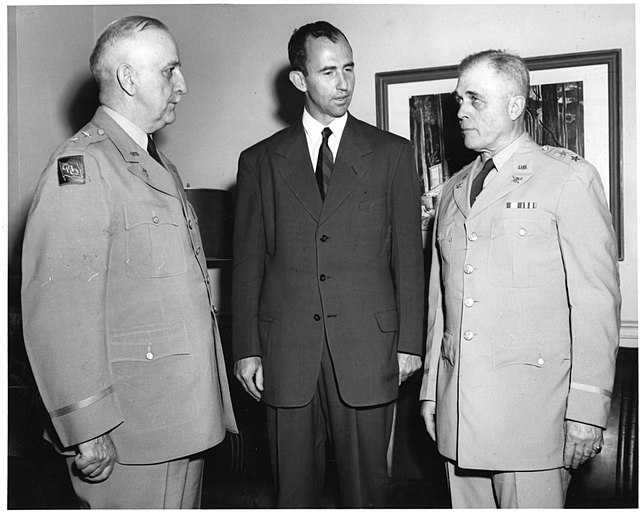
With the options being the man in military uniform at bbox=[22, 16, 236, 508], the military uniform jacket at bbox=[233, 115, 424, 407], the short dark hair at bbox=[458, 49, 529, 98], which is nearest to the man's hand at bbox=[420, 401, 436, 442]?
the military uniform jacket at bbox=[233, 115, 424, 407]

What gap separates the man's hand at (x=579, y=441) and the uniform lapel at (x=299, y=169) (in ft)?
3.53

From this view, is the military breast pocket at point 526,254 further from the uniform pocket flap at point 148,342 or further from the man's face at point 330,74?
the uniform pocket flap at point 148,342

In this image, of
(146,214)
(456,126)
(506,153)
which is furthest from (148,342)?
(456,126)

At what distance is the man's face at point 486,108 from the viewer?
6.93 feet

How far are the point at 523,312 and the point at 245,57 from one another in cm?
261

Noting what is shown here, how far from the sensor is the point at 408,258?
91.4 inches

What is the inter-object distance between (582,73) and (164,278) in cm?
241

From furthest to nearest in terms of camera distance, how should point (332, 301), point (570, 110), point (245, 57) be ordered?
1. point (245, 57)
2. point (570, 110)
3. point (332, 301)

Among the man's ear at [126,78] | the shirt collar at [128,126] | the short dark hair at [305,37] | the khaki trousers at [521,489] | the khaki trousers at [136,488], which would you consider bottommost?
the khaki trousers at [521,489]

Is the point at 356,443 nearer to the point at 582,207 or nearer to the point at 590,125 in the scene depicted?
the point at 582,207

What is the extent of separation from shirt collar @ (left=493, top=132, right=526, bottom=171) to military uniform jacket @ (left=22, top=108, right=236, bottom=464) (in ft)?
3.38

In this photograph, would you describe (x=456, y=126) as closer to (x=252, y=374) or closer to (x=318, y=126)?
(x=318, y=126)

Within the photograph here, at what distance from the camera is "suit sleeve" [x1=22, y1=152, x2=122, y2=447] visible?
175 centimetres

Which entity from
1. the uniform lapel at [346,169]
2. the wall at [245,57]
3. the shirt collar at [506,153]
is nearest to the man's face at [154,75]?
the uniform lapel at [346,169]
